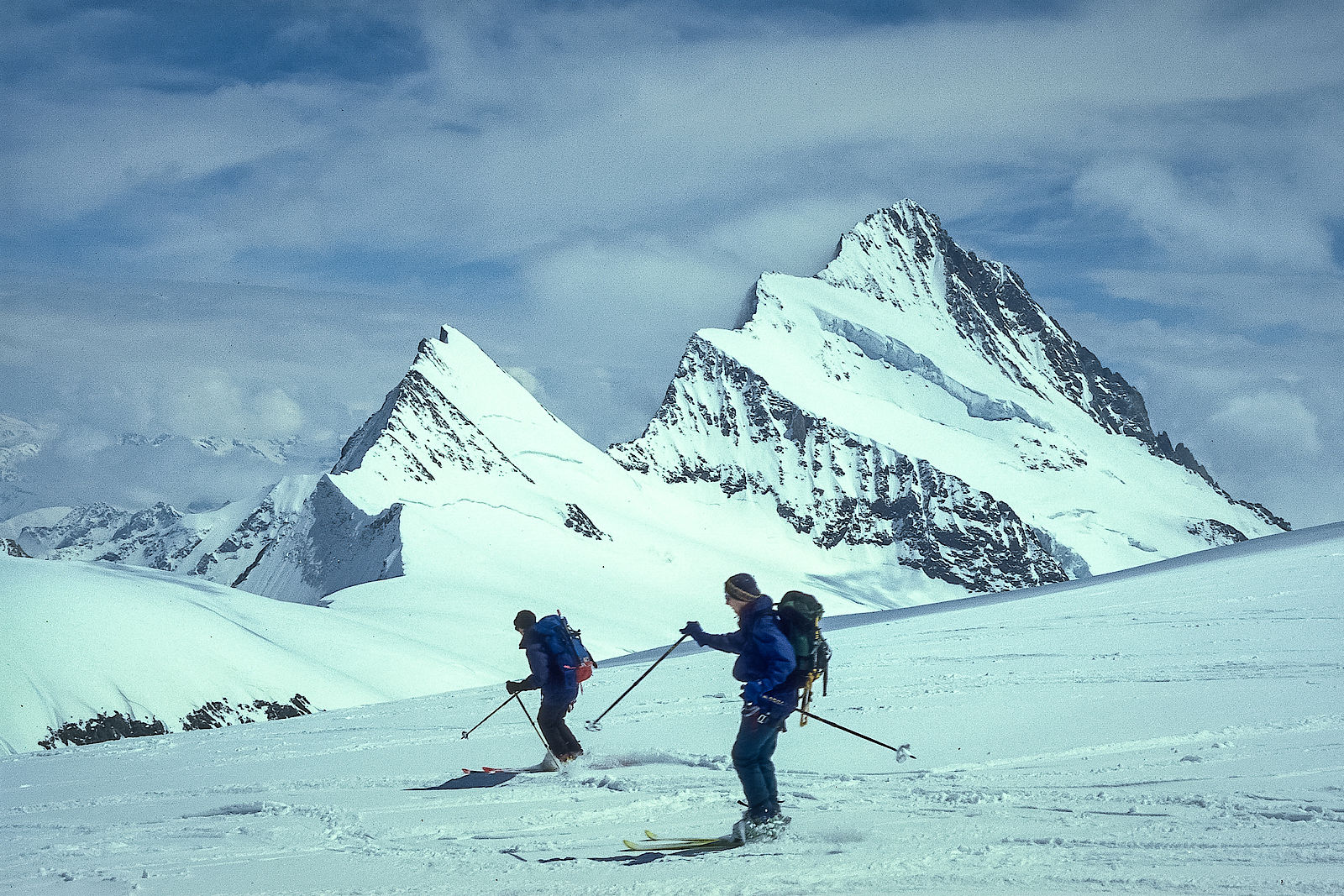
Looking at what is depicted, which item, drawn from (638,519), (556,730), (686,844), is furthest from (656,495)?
(686,844)

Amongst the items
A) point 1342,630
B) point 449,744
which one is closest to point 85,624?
point 449,744

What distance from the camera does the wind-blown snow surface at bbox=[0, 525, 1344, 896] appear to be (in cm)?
661

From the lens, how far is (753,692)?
7844 millimetres

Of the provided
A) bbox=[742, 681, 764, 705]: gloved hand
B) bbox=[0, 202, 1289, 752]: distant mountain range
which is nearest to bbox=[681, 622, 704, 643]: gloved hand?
bbox=[742, 681, 764, 705]: gloved hand

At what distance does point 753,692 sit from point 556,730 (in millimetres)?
4038

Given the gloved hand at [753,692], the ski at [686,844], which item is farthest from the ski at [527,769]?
the gloved hand at [753,692]

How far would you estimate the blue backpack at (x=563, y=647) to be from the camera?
11.4 m

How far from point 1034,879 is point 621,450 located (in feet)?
564

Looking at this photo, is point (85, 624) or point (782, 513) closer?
point (85, 624)

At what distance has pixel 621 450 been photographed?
178 metres

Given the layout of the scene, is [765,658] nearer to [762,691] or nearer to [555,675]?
[762,691]

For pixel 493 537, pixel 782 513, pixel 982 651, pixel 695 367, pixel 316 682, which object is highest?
pixel 695 367

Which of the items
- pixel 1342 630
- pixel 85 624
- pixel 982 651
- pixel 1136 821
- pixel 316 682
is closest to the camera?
pixel 1136 821

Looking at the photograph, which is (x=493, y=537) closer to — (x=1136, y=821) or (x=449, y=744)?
(x=449, y=744)
